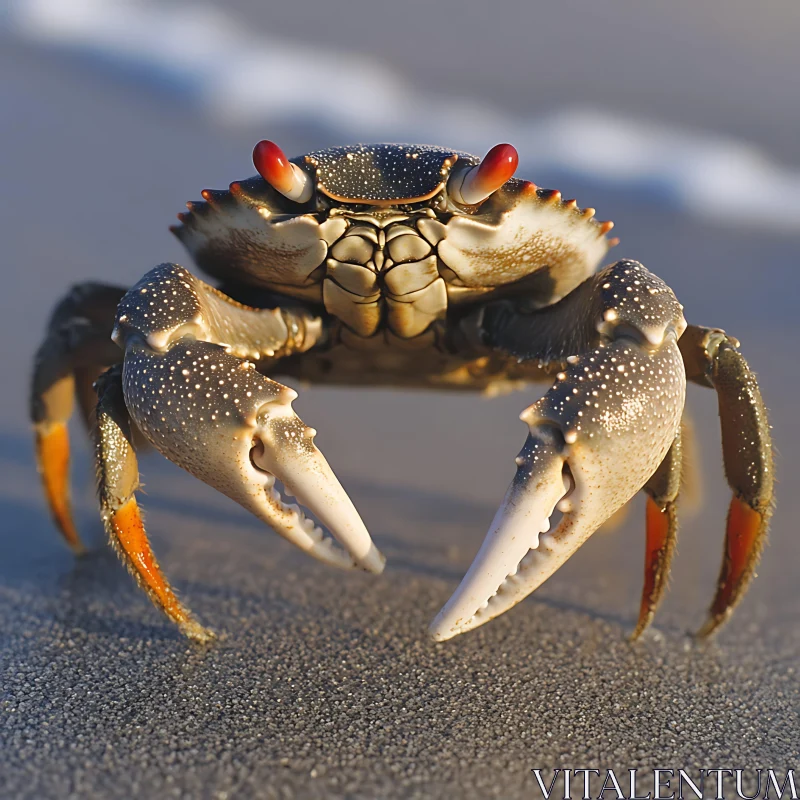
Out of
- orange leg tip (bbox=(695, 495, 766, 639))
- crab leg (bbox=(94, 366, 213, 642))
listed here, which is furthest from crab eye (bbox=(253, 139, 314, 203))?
orange leg tip (bbox=(695, 495, 766, 639))

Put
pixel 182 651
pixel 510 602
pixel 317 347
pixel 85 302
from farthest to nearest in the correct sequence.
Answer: pixel 85 302 < pixel 317 347 < pixel 182 651 < pixel 510 602

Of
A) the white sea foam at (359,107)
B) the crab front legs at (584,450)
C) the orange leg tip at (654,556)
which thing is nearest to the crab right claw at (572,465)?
the crab front legs at (584,450)

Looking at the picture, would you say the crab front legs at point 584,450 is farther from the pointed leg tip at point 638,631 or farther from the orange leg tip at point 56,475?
the orange leg tip at point 56,475

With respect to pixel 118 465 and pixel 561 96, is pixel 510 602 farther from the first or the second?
pixel 561 96

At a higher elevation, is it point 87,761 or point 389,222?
point 389,222

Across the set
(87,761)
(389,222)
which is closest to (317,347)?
(389,222)

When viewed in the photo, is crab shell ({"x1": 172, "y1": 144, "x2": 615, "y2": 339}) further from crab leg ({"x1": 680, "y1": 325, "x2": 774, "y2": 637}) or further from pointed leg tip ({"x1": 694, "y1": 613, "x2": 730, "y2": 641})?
pointed leg tip ({"x1": 694, "y1": 613, "x2": 730, "y2": 641})

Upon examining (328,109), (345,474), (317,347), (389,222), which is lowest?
(345,474)
